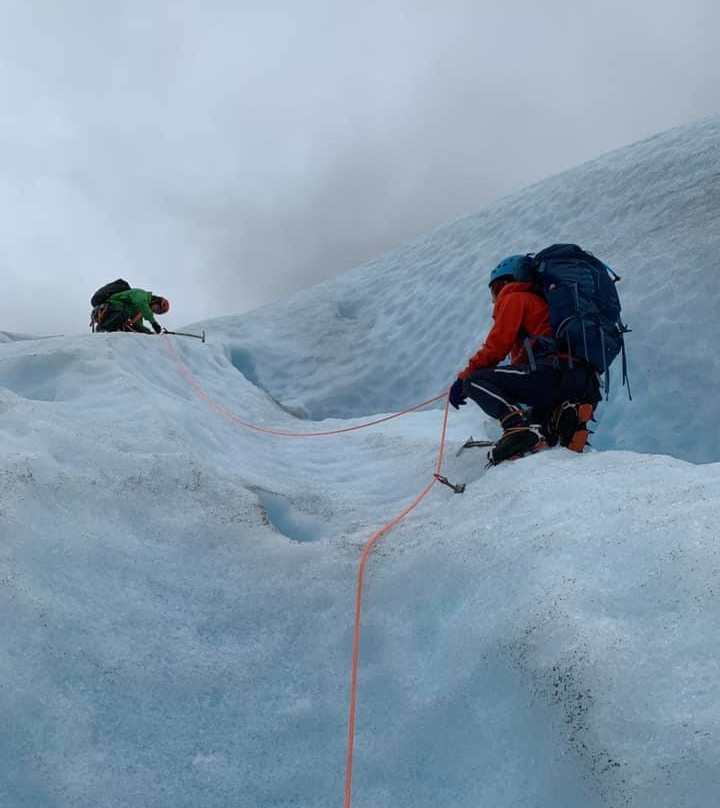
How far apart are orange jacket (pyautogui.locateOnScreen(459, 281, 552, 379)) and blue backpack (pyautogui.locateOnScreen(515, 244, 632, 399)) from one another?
3.3 inches

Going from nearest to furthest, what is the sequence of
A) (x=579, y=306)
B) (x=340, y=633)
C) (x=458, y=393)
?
(x=340, y=633), (x=579, y=306), (x=458, y=393)

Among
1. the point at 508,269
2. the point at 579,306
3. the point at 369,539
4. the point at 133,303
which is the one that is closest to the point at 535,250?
the point at 508,269

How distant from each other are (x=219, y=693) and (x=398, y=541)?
112 cm

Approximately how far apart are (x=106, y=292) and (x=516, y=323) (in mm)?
5965

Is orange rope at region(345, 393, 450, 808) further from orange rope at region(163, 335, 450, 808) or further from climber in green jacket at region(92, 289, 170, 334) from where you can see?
climber in green jacket at region(92, 289, 170, 334)

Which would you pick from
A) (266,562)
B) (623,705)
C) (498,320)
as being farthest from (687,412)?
(623,705)

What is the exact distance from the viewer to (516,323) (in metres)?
4.14

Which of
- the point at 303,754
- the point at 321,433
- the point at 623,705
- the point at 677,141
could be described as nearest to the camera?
the point at 623,705

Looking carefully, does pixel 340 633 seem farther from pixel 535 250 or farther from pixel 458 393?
pixel 535 250

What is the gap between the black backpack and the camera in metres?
8.27

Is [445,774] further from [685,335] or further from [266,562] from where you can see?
[685,335]

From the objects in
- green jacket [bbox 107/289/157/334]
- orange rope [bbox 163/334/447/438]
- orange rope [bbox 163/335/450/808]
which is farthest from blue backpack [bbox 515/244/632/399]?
green jacket [bbox 107/289/157/334]

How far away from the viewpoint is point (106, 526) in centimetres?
288

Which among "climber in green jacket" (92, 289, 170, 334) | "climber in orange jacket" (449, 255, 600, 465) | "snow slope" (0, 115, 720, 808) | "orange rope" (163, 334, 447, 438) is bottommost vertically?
"snow slope" (0, 115, 720, 808)
